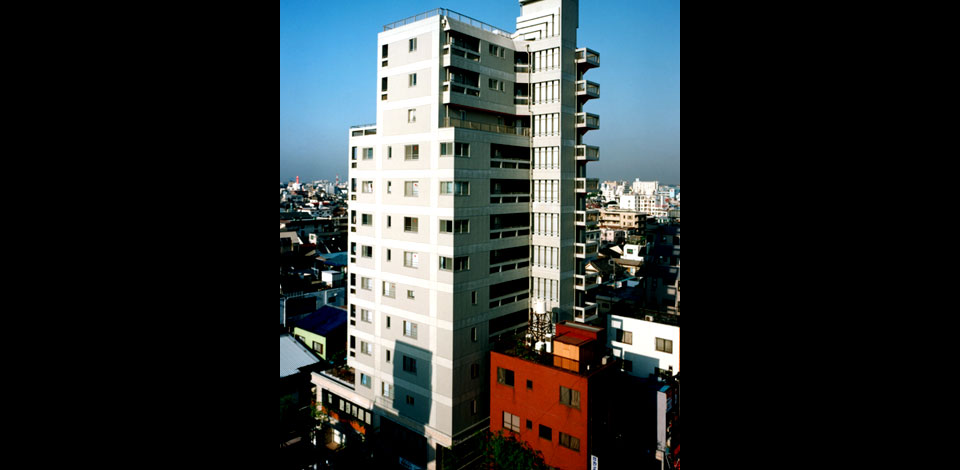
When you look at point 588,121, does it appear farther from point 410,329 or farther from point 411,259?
point 410,329

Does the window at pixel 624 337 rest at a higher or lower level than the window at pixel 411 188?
→ lower

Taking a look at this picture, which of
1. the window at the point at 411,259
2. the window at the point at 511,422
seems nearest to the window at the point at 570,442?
the window at the point at 511,422

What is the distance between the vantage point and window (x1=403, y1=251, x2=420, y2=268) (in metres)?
11.4

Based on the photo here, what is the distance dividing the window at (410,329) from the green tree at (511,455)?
3059mm

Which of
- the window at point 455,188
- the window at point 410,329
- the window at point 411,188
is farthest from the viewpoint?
the window at point 410,329

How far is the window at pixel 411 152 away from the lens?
1131 cm

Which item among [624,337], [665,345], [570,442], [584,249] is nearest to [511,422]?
[570,442]

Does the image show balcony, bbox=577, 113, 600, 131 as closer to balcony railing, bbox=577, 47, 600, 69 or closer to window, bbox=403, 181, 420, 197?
balcony railing, bbox=577, 47, 600, 69

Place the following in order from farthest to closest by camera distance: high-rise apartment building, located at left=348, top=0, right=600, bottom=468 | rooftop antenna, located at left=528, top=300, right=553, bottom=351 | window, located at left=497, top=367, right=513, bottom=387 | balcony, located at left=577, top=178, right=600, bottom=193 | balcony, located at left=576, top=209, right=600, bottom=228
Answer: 1. balcony, located at left=576, top=209, right=600, bottom=228
2. balcony, located at left=577, top=178, right=600, bottom=193
3. rooftop antenna, located at left=528, top=300, right=553, bottom=351
4. high-rise apartment building, located at left=348, top=0, right=600, bottom=468
5. window, located at left=497, top=367, right=513, bottom=387

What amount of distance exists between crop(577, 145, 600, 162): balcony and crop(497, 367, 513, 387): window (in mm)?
5813

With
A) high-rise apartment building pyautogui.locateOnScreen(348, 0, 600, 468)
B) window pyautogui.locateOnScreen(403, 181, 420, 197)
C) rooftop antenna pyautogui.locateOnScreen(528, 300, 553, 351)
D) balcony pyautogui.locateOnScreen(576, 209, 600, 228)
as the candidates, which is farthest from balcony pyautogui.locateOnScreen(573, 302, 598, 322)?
window pyautogui.locateOnScreen(403, 181, 420, 197)

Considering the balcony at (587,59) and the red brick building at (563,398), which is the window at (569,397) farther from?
the balcony at (587,59)
